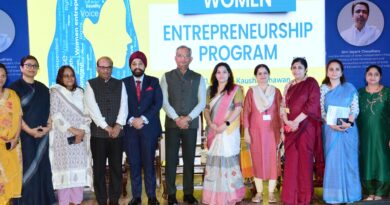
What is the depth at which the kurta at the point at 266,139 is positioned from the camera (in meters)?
4.16

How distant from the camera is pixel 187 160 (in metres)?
4.17

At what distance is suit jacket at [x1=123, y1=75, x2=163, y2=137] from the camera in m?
4.02

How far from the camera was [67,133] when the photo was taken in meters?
3.98

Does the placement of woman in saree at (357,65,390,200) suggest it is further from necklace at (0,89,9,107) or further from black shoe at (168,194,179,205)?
necklace at (0,89,9,107)

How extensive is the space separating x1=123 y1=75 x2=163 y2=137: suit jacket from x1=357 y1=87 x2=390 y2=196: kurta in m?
1.85

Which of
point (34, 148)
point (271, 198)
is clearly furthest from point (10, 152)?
point (271, 198)

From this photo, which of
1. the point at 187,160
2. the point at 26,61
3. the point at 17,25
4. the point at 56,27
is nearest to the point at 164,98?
the point at 187,160

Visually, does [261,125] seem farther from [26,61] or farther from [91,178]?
[26,61]

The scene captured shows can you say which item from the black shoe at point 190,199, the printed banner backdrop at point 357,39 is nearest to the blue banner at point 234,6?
the printed banner backdrop at point 357,39

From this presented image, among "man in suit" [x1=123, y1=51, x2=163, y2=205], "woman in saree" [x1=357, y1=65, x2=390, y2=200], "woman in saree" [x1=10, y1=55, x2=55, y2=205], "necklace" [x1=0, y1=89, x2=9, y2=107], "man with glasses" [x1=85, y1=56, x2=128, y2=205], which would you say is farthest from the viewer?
"woman in saree" [x1=357, y1=65, x2=390, y2=200]

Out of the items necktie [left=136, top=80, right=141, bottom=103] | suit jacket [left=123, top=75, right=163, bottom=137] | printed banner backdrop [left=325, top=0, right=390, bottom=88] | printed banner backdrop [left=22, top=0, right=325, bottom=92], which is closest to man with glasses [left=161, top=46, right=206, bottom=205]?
suit jacket [left=123, top=75, right=163, bottom=137]

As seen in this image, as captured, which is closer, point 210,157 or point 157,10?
point 210,157

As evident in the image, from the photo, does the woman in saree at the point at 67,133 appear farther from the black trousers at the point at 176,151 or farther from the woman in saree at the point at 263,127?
the woman in saree at the point at 263,127

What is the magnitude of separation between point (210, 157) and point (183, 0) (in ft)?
7.00
